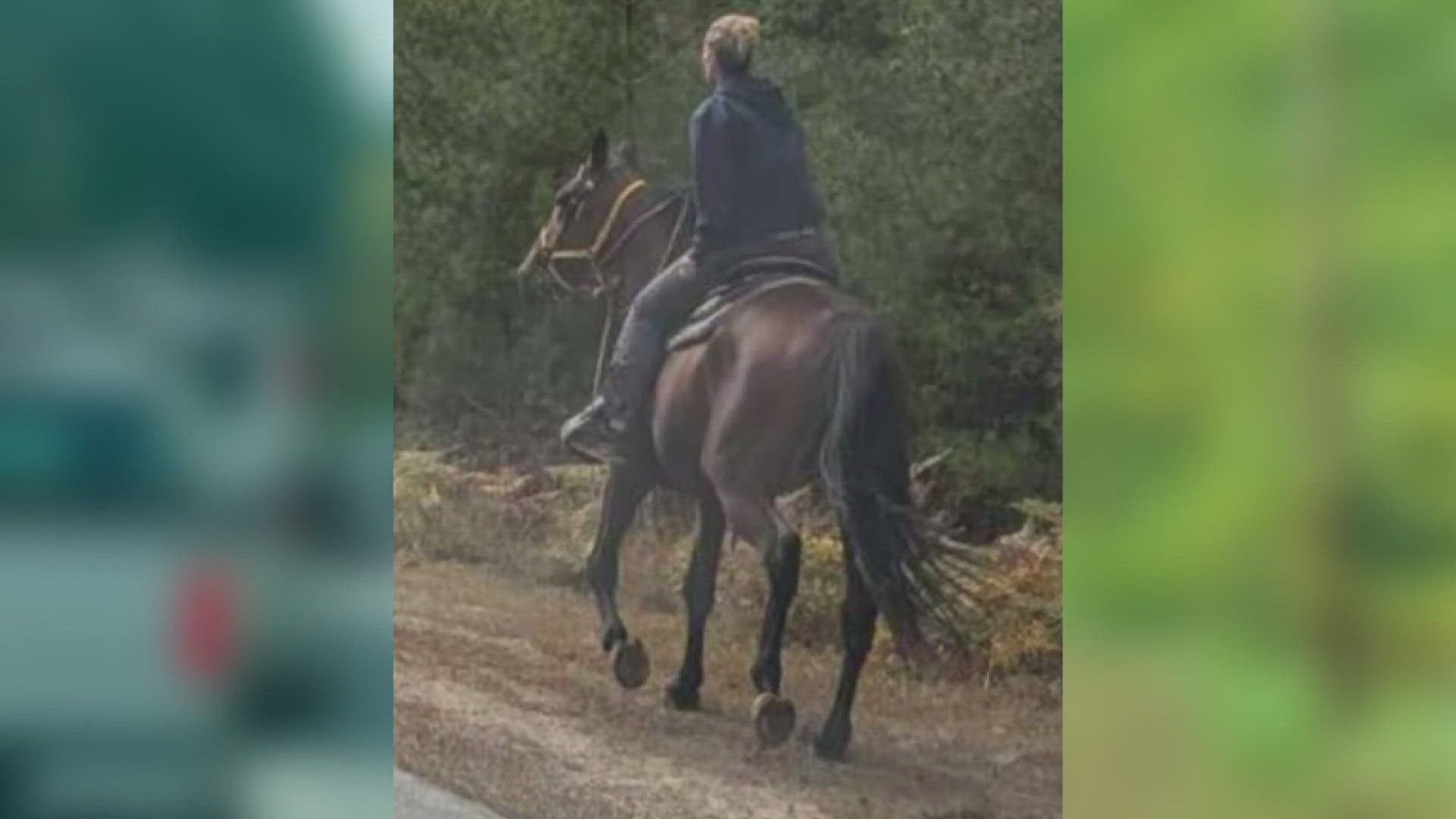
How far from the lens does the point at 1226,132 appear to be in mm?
4125

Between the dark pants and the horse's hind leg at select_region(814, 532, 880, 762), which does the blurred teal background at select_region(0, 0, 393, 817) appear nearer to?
the dark pants

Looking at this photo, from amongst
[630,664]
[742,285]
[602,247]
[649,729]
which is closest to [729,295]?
[742,285]

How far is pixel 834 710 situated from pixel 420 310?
179 cm

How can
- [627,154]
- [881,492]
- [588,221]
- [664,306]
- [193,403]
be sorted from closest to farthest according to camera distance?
1. [881,492]
2. [664,306]
3. [627,154]
4. [588,221]
5. [193,403]

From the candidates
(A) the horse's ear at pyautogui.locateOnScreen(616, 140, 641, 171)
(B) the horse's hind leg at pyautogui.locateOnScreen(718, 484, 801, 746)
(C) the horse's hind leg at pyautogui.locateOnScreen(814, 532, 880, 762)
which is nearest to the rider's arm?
(A) the horse's ear at pyautogui.locateOnScreen(616, 140, 641, 171)

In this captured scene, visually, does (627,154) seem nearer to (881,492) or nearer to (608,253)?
(608,253)

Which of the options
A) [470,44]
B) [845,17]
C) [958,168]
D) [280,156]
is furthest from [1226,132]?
[280,156]

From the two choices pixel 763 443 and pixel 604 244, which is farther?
pixel 604 244

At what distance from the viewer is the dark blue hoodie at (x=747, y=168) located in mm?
5145

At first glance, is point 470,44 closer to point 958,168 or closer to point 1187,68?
point 958,168

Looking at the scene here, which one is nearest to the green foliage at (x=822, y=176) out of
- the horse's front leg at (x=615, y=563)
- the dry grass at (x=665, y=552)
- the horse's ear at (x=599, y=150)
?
the horse's ear at (x=599, y=150)

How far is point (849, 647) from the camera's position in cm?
506

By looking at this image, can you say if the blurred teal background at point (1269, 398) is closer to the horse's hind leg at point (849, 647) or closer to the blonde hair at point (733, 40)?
the horse's hind leg at point (849, 647)

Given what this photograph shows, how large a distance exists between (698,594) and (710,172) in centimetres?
109
